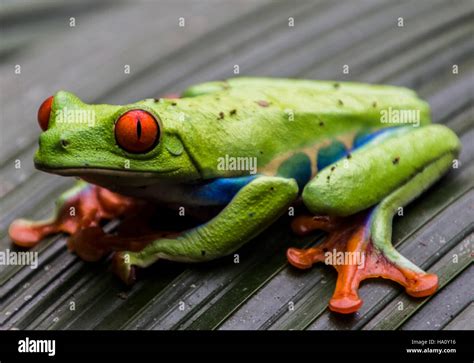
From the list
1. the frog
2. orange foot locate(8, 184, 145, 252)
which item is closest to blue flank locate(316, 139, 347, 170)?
the frog

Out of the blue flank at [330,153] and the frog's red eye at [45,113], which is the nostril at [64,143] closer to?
the frog's red eye at [45,113]

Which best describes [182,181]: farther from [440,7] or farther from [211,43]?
[440,7]

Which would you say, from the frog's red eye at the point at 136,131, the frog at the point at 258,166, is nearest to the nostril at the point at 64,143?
the frog at the point at 258,166

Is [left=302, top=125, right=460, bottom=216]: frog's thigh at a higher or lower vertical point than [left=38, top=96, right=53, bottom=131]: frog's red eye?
lower

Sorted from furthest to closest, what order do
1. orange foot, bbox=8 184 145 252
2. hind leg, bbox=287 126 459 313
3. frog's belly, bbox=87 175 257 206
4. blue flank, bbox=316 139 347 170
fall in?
orange foot, bbox=8 184 145 252
blue flank, bbox=316 139 347 170
frog's belly, bbox=87 175 257 206
hind leg, bbox=287 126 459 313

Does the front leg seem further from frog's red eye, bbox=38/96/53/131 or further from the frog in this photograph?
frog's red eye, bbox=38/96/53/131
